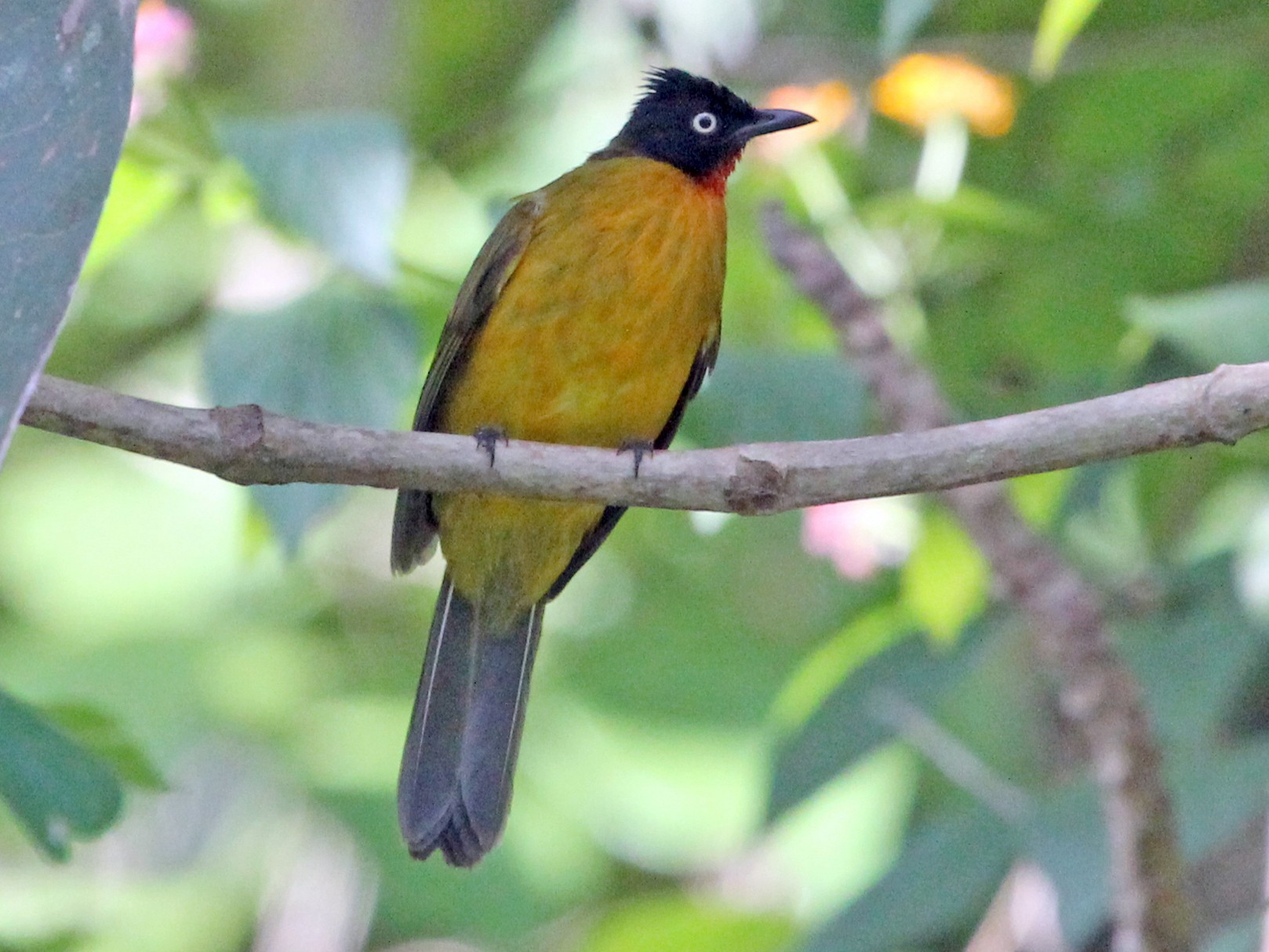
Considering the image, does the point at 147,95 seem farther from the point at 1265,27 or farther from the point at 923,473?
the point at 1265,27

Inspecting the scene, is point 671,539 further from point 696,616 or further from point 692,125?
point 692,125

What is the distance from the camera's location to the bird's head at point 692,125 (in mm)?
4012

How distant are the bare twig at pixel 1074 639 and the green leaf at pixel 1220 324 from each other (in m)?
0.41

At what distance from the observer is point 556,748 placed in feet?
15.3

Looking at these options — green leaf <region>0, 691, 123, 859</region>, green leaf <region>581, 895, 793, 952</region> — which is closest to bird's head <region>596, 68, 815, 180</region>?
green leaf <region>581, 895, 793, 952</region>

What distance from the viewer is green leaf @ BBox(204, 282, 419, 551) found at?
293cm

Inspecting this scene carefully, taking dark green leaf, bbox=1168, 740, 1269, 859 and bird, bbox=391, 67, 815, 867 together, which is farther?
bird, bbox=391, 67, 815, 867

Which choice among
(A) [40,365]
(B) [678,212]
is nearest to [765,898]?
(B) [678,212]

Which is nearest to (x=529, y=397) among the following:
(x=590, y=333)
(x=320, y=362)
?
(x=590, y=333)

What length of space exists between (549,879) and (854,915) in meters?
1.40

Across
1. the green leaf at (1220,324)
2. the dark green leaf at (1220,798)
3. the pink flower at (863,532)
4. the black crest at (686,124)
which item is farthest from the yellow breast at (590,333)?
the dark green leaf at (1220,798)

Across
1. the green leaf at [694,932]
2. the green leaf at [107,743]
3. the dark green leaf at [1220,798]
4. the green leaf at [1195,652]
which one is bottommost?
the green leaf at [107,743]

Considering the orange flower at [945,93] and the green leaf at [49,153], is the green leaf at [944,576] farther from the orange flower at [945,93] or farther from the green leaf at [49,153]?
the green leaf at [49,153]

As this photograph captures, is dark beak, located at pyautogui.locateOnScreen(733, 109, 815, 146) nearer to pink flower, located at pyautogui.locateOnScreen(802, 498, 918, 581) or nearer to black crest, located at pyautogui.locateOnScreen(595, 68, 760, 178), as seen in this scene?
black crest, located at pyautogui.locateOnScreen(595, 68, 760, 178)
